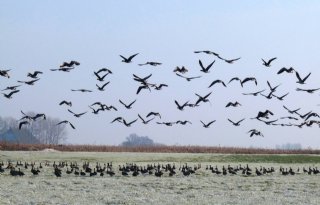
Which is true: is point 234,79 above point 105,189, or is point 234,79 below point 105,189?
above

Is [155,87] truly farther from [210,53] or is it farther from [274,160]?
[274,160]

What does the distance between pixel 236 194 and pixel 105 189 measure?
622 centimetres

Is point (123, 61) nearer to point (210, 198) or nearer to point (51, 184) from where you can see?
point (210, 198)

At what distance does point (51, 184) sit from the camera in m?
30.5

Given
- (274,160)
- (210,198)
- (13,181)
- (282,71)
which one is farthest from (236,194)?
(274,160)

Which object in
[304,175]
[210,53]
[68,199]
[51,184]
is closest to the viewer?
[210,53]

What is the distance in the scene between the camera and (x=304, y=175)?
3916 centimetres

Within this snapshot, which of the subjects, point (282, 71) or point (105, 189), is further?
point (105, 189)

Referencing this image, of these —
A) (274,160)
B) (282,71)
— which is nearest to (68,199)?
(282,71)

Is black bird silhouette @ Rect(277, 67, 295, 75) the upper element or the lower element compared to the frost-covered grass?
upper

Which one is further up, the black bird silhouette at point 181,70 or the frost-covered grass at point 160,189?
the black bird silhouette at point 181,70

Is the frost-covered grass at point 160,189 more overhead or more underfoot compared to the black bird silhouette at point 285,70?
more underfoot

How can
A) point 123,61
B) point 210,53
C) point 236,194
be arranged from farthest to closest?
1. point 236,194
2. point 123,61
3. point 210,53

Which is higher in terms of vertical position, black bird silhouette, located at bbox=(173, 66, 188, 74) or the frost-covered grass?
black bird silhouette, located at bbox=(173, 66, 188, 74)
